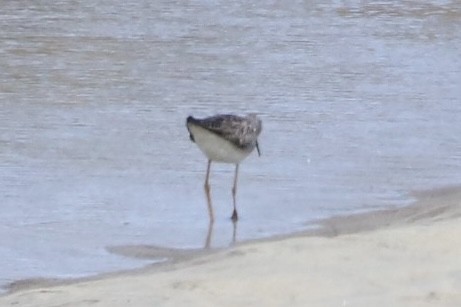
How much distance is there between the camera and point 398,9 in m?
16.1

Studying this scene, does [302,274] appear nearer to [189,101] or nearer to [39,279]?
[39,279]

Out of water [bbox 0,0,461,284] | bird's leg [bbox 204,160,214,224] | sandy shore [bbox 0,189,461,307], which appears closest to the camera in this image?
sandy shore [bbox 0,189,461,307]

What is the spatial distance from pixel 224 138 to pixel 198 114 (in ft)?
7.96

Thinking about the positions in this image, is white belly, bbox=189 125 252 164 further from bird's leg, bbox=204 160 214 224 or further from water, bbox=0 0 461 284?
water, bbox=0 0 461 284

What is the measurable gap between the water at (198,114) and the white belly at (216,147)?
27 centimetres

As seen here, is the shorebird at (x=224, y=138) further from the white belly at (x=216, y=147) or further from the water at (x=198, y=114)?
the water at (x=198, y=114)

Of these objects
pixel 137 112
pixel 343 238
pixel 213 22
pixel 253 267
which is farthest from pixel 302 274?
pixel 213 22

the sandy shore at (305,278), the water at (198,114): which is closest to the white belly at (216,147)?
the water at (198,114)

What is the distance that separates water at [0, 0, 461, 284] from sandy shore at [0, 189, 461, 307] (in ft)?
3.11

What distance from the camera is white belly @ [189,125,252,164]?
830cm

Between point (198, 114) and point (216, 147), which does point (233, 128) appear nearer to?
point (216, 147)

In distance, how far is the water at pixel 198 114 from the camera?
8.09 meters

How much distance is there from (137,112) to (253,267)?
473 centimetres

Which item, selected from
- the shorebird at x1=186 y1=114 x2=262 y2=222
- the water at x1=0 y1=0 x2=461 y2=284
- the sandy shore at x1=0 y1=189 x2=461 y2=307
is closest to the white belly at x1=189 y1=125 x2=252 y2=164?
the shorebird at x1=186 y1=114 x2=262 y2=222
